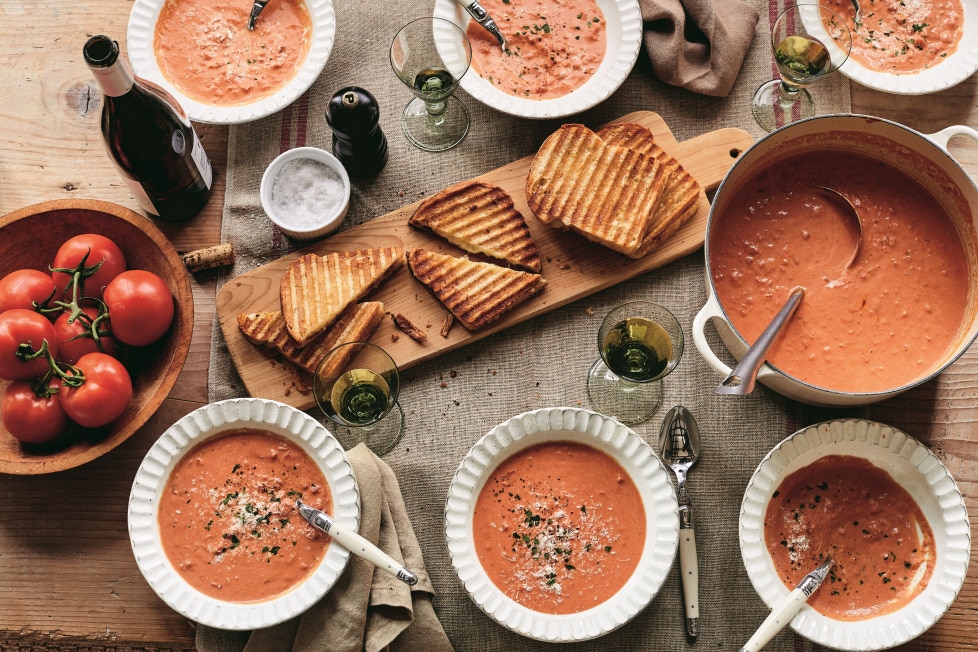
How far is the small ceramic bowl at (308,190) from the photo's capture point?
9.31ft

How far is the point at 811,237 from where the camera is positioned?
2.66 metres

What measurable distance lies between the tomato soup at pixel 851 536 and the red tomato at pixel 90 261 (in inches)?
86.7

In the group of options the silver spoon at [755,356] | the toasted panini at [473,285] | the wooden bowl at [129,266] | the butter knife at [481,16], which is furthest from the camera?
the butter knife at [481,16]

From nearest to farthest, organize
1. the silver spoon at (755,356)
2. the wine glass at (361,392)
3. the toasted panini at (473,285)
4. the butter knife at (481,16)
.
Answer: the silver spoon at (755,356) → the wine glass at (361,392) → the toasted panini at (473,285) → the butter knife at (481,16)

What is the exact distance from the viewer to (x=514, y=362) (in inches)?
113

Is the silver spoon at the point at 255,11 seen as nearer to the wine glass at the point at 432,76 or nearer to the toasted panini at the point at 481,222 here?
the wine glass at the point at 432,76

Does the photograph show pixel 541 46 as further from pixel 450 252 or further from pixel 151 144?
pixel 151 144

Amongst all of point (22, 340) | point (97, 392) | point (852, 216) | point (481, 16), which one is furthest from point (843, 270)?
point (22, 340)

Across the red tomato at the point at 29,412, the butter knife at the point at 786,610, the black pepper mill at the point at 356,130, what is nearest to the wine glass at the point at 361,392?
the black pepper mill at the point at 356,130

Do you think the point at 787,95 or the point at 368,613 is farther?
the point at 787,95

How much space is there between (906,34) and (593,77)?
1116 mm

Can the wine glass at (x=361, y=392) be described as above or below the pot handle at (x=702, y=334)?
below

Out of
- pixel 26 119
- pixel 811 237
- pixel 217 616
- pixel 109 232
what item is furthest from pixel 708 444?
pixel 26 119

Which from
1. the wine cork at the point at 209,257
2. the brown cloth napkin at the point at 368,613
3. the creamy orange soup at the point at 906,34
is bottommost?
the brown cloth napkin at the point at 368,613
